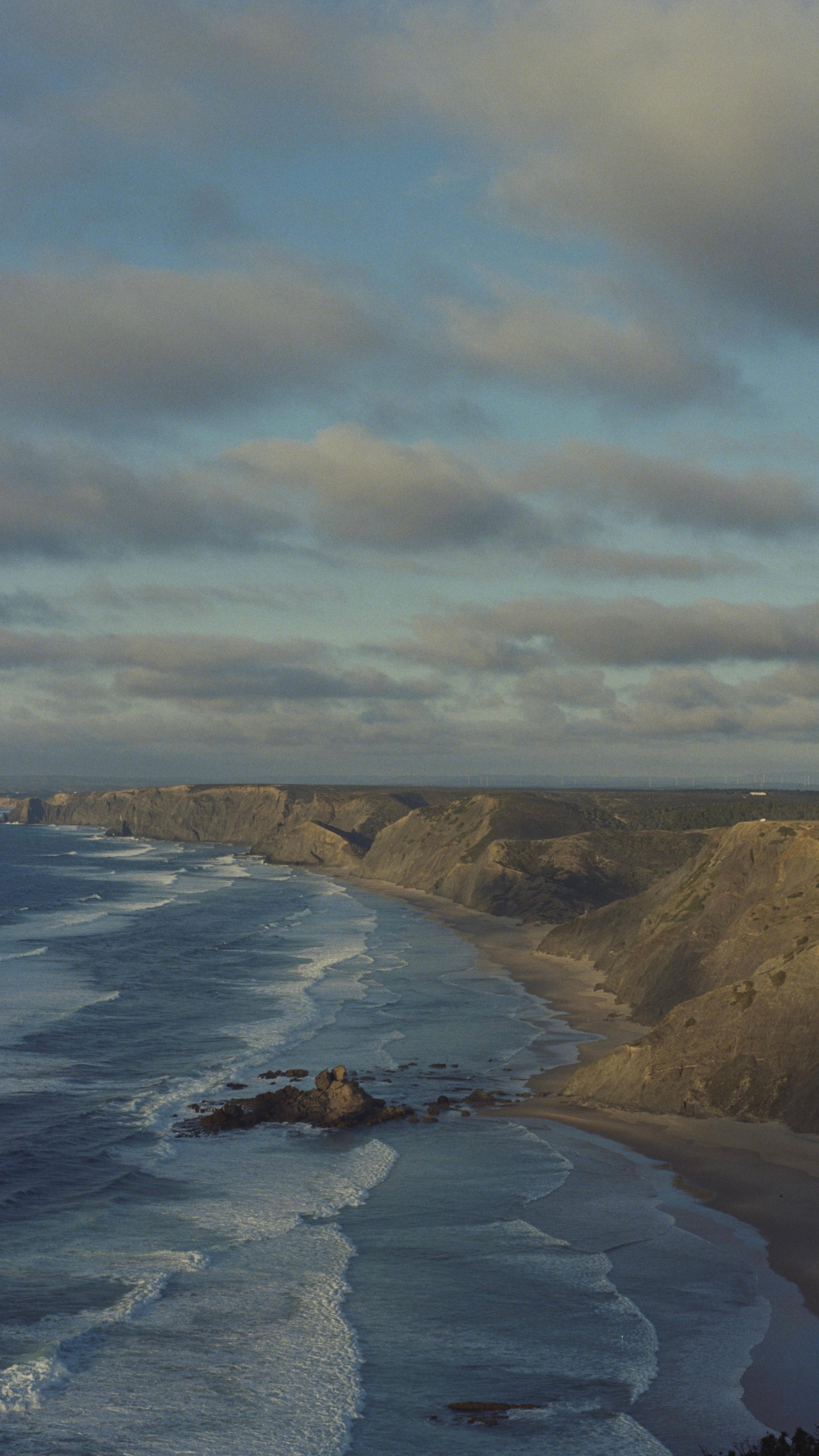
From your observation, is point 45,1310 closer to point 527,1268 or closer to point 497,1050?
point 527,1268

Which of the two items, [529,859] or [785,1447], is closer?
[785,1447]

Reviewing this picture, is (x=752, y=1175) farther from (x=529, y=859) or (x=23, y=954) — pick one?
(x=529, y=859)

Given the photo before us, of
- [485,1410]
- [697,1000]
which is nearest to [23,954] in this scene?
[697,1000]

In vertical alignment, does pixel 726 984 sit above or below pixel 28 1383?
above

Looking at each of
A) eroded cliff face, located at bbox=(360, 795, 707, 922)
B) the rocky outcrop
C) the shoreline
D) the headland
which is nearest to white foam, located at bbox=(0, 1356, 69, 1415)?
the shoreline

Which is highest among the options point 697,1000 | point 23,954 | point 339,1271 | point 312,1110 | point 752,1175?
point 697,1000

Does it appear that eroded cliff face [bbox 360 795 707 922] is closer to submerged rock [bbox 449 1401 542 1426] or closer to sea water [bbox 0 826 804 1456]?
sea water [bbox 0 826 804 1456]

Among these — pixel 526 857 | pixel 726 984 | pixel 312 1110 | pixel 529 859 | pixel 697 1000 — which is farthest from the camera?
pixel 526 857
